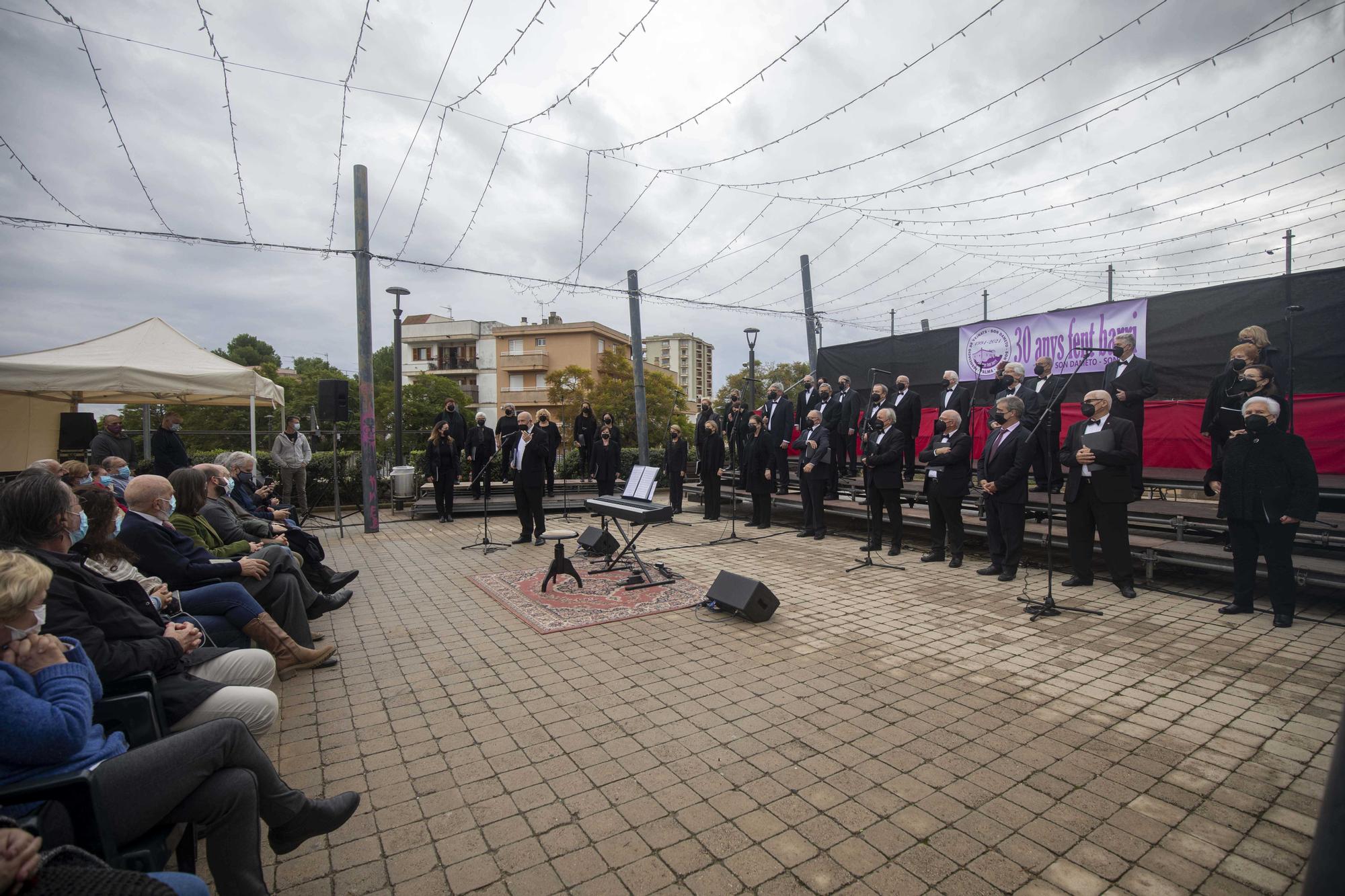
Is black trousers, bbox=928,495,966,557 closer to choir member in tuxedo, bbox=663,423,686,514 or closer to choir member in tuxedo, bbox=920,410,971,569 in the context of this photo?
choir member in tuxedo, bbox=920,410,971,569

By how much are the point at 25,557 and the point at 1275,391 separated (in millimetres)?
7906

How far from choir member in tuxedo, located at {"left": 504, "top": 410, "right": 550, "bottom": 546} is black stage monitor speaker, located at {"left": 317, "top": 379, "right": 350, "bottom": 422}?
10.7 feet

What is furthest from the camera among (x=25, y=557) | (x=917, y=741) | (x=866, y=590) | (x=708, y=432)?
(x=708, y=432)

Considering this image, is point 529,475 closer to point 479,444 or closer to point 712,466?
point 712,466

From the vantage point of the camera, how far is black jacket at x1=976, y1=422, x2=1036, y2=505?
633 centimetres

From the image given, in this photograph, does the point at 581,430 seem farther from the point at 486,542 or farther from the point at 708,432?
the point at 486,542

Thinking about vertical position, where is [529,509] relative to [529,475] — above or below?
below

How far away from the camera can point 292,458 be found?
36.2 ft

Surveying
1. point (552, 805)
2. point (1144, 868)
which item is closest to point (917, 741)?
point (1144, 868)

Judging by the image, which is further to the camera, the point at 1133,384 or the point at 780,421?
the point at 780,421

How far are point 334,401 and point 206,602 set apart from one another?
7.48 metres

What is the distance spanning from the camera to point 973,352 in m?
10.9

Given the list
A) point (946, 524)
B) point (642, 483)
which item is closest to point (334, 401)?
point (642, 483)

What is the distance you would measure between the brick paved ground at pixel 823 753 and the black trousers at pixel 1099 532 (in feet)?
1.98
